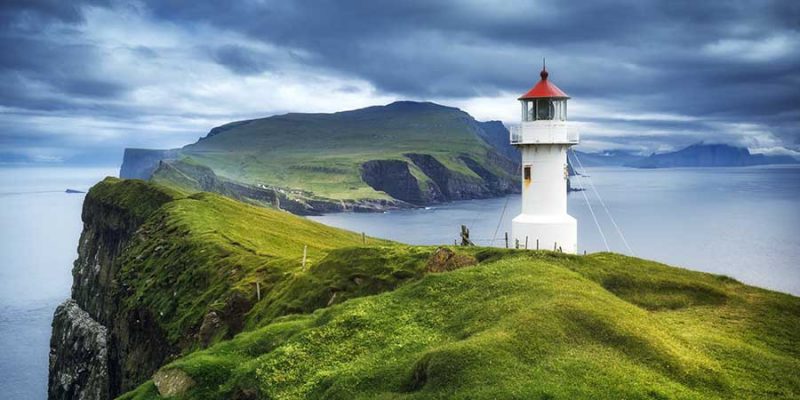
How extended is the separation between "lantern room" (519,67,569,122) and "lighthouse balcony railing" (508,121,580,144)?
71cm

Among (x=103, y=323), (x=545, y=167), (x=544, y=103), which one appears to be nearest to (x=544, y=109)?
(x=544, y=103)

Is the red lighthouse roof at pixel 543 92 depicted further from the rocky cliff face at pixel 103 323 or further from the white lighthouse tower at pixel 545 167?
the rocky cliff face at pixel 103 323

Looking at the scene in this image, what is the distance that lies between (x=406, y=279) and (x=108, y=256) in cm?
7018

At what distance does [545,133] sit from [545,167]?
2069mm

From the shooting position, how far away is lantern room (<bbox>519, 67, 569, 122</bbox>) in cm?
3925

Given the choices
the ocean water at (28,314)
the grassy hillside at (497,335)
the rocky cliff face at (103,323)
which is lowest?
the ocean water at (28,314)

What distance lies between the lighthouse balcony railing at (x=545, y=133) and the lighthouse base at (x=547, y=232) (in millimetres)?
4525

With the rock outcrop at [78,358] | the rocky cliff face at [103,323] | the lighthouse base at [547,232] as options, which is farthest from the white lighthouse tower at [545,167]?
the rock outcrop at [78,358]

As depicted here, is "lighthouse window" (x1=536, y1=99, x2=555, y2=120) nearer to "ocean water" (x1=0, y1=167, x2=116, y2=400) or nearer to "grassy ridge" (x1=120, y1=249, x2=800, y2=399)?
"grassy ridge" (x1=120, y1=249, x2=800, y2=399)

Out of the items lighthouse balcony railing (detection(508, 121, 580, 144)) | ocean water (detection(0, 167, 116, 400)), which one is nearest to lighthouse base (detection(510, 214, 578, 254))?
lighthouse balcony railing (detection(508, 121, 580, 144))

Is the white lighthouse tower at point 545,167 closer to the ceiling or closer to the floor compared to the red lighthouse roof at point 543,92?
closer to the floor

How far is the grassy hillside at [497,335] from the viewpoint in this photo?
1770cm

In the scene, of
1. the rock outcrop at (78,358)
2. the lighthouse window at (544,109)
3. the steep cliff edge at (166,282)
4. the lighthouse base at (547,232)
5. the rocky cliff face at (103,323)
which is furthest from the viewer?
the rock outcrop at (78,358)

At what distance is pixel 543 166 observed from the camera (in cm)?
3947
